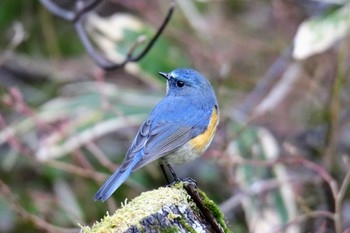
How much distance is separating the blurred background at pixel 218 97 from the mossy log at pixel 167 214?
6.31 ft

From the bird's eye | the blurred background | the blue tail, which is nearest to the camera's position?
the blue tail

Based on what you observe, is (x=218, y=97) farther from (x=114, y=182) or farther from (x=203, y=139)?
(x=114, y=182)

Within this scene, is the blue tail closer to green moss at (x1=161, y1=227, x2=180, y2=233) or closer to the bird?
the bird

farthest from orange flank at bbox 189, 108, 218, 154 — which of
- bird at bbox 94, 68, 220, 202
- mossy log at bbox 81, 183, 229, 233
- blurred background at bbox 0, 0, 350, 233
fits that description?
mossy log at bbox 81, 183, 229, 233

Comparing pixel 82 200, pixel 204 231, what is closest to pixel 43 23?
pixel 82 200

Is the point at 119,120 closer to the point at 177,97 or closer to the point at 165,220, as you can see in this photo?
the point at 177,97

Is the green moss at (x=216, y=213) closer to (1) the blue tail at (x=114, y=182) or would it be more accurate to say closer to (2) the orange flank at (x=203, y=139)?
(1) the blue tail at (x=114, y=182)

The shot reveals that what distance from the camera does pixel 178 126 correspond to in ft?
13.3

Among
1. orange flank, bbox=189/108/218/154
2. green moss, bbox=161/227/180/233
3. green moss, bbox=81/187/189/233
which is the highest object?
orange flank, bbox=189/108/218/154

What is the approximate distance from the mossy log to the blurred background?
1.92 metres

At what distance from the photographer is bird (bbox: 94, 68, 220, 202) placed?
12.5 ft

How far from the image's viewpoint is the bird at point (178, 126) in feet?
12.5

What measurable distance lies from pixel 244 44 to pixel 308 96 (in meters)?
0.82

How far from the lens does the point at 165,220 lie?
2.42 metres
